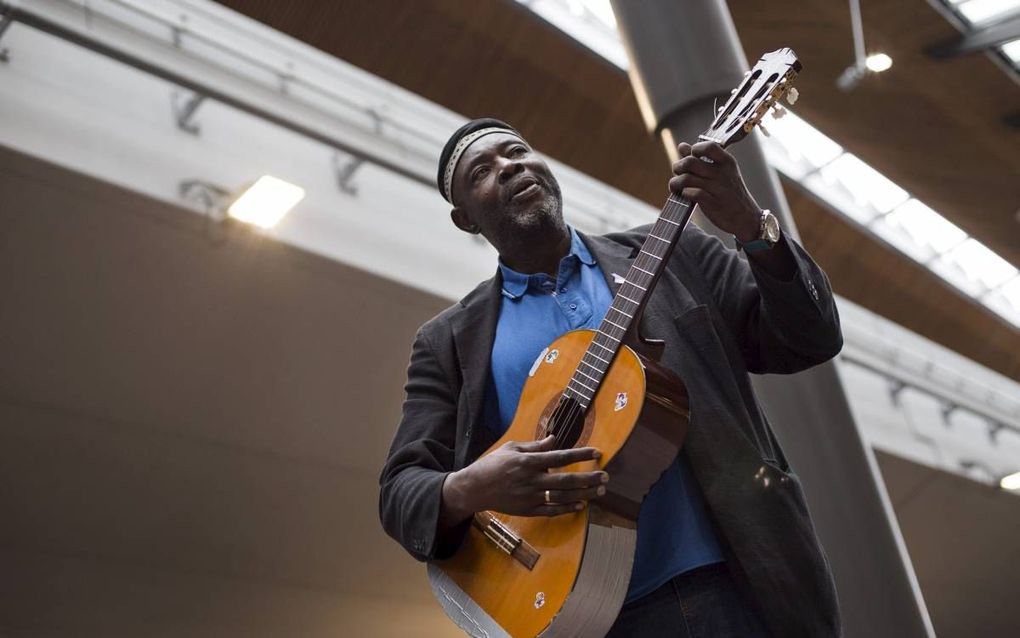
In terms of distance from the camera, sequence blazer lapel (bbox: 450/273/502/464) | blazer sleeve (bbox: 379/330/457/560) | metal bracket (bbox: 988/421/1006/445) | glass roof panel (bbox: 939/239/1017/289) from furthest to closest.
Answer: metal bracket (bbox: 988/421/1006/445) < glass roof panel (bbox: 939/239/1017/289) < blazer lapel (bbox: 450/273/502/464) < blazer sleeve (bbox: 379/330/457/560)

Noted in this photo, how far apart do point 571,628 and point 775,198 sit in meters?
3.71

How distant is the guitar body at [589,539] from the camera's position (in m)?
2.23

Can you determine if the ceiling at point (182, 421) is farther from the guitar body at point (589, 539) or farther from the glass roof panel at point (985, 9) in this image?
the guitar body at point (589, 539)

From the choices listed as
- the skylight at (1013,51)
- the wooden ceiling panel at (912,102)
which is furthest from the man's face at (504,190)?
Answer: the skylight at (1013,51)

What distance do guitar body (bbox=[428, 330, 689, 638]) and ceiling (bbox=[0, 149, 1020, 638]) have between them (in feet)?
19.4

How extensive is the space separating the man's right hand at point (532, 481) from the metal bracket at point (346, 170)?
22.9 ft

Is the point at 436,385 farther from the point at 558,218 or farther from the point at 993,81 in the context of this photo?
the point at 993,81

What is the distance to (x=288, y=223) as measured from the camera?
28.3ft

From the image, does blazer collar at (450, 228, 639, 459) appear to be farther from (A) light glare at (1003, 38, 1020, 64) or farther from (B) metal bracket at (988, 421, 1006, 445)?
(B) metal bracket at (988, 421, 1006, 445)

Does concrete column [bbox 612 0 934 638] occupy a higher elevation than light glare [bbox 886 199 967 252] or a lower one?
lower

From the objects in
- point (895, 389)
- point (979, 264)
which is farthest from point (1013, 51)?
point (895, 389)

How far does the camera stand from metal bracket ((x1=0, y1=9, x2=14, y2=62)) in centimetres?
684

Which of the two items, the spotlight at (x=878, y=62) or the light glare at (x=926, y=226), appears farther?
the light glare at (x=926, y=226)

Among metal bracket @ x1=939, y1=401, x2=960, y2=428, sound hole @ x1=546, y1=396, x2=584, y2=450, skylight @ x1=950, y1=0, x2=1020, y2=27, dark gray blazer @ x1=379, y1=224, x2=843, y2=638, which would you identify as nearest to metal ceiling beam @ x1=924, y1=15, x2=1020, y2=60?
skylight @ x1=950, y1=0, x2=1020, y2=27
